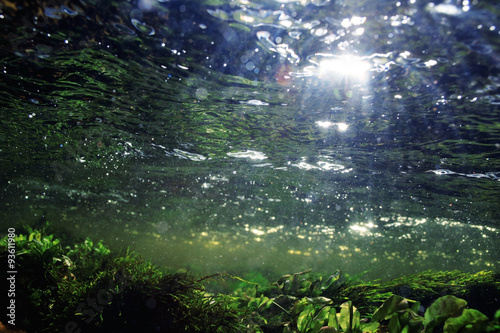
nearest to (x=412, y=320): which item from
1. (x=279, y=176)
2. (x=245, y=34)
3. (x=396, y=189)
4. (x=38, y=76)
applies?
(x=245, y=34)

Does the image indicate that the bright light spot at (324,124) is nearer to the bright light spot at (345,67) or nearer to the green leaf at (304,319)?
the bright light spot at (345,67)

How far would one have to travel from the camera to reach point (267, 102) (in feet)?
25.7

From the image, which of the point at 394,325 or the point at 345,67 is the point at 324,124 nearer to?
the point at 345,67

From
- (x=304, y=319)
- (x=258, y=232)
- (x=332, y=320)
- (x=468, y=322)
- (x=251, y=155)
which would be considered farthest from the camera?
(x=258, y=232)

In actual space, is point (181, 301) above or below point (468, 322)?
below

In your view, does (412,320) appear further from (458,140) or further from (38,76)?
(38,76)

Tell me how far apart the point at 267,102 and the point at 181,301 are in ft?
18.1

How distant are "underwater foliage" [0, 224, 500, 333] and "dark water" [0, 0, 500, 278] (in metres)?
4.49

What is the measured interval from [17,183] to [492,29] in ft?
112

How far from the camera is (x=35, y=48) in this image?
21.4ft

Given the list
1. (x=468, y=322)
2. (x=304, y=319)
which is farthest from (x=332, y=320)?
(x=468, y=322)

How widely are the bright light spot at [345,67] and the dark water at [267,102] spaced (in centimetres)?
4

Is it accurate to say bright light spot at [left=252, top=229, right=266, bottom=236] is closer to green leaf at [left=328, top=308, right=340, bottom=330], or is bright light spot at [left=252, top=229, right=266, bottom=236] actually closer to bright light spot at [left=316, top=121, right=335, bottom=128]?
bright light spot at [left=316, top=121, right=335, bottom=128]

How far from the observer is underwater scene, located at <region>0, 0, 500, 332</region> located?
4.81m
